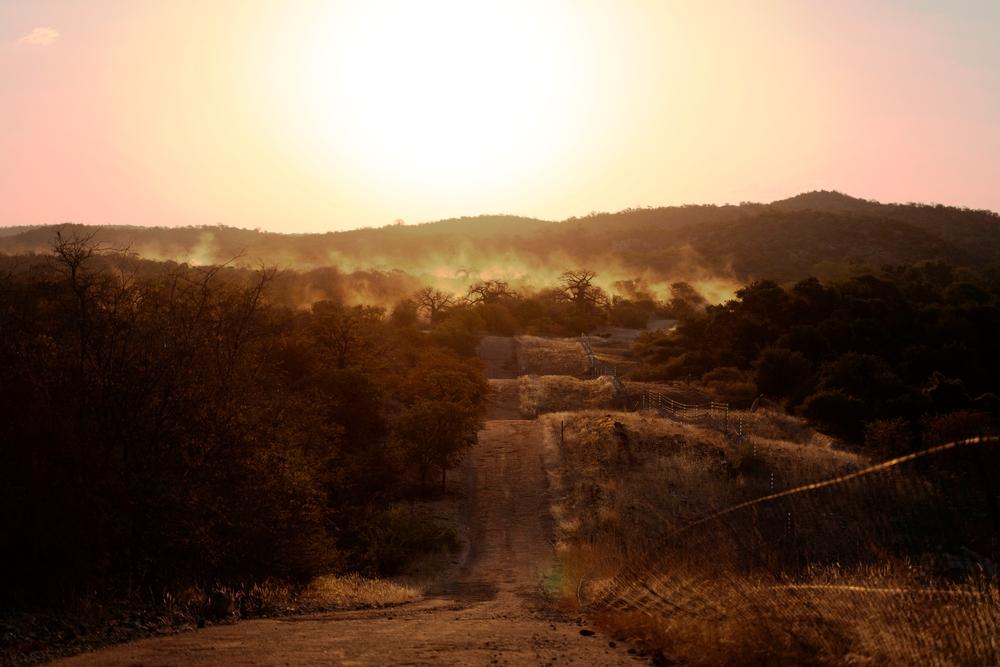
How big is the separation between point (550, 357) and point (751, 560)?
52.6 metres

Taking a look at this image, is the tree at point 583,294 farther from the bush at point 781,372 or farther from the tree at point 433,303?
the bush at point 781,372

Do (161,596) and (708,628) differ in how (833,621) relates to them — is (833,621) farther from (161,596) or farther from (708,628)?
(161,596)

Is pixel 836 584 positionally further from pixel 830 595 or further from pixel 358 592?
pixel 358 592

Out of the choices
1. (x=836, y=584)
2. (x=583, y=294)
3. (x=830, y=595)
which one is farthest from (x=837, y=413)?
Answer: (x=583, y=294)

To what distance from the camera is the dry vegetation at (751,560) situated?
8357 millimetres

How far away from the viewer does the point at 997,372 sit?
54.4 metres

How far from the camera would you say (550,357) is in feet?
211

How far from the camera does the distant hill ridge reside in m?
130

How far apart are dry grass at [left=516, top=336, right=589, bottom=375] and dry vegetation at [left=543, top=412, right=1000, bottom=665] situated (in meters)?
21.3

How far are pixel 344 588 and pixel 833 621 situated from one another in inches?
518

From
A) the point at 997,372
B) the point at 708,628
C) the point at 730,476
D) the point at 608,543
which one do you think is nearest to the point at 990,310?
the point at 997,372

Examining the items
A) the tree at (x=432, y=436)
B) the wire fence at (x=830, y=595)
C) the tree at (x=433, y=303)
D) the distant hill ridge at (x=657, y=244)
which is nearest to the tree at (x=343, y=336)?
the tree at (x=432, y=436)

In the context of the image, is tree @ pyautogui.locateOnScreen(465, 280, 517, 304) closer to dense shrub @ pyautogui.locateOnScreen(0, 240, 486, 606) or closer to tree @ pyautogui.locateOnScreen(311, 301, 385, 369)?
tree @ pyautogui.locateOnScreen(311, 301, 385, 369)

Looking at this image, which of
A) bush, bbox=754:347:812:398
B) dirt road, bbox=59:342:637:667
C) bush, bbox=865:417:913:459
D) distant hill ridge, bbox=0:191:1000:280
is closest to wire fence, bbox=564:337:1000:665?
dirt road, bbox=59:342:637:667
